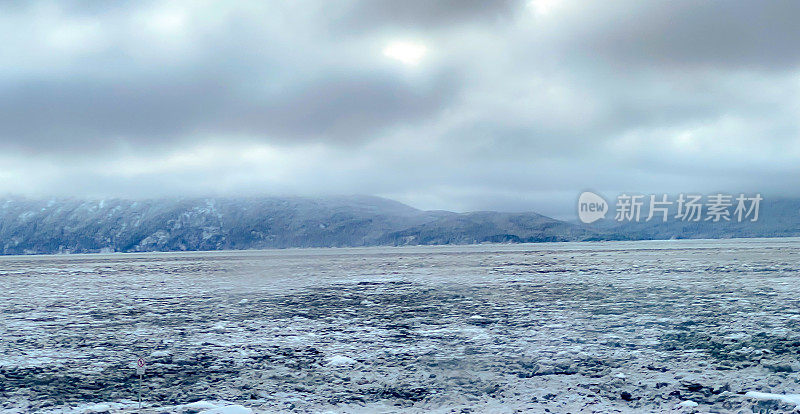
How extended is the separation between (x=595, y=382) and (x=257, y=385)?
749 cm

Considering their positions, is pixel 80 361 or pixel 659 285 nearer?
pixel 80 361

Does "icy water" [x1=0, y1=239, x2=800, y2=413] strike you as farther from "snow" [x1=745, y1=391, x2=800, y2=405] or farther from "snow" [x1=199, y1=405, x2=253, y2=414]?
"snow" [x1=199, y1=405, x2=253, y2=414]

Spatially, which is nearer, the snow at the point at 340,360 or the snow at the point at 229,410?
the snow at the point at 229,410

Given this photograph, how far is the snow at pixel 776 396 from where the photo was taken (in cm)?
917

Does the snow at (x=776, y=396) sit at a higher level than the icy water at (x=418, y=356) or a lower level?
higher

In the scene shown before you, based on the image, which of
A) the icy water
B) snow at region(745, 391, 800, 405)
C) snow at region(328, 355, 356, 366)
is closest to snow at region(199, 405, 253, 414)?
the icy water

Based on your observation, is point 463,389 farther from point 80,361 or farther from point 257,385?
point 80,361

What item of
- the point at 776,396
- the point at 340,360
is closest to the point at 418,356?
the point at 340,360

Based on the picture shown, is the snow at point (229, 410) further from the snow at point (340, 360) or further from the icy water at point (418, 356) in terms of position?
the snow at point (340, 360)

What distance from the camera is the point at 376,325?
19.0 meters

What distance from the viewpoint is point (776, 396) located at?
940 centimetres

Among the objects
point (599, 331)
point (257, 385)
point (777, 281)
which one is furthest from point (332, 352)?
point (777, 281)

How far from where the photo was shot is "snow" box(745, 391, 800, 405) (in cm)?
917

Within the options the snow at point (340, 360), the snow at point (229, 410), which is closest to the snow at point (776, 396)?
the snow at point (340, 360)
